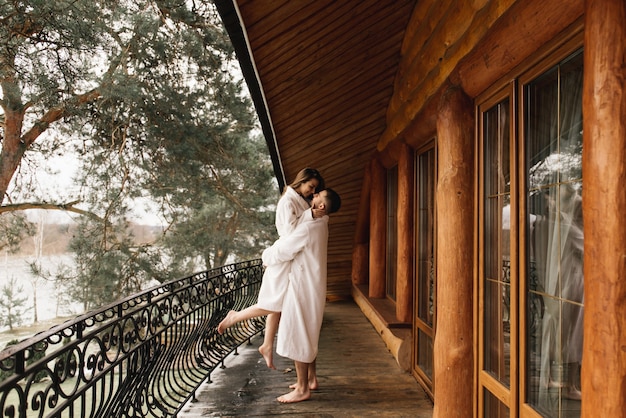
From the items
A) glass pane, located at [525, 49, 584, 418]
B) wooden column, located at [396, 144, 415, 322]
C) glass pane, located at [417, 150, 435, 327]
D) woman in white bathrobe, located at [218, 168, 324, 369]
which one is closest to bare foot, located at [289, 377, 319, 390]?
woman in white bathrobe, located at [218, 168, 324, 369]

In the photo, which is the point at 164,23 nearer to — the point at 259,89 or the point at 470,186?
the point at 259,89

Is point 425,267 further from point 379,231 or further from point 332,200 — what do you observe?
point 379,231

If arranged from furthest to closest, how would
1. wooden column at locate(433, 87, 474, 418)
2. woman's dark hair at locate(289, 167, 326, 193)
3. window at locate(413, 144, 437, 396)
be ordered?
window at locate(413, 144, 437, 396) < woman's dark hair at locate(289, 167, 326, 193) < wooden column at locate(433, 87, 474, 418)

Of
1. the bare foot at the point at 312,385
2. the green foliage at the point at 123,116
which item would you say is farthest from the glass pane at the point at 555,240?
the green foliage at the point at 123,116

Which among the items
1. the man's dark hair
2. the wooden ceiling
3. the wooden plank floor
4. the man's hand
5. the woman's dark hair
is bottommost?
the wooden plank floor

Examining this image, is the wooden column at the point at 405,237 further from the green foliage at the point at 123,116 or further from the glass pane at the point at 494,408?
the green foliage at the point at 123,116

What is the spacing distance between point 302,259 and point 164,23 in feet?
21.3

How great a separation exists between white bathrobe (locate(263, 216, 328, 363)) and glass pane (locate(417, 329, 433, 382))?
1133 mm

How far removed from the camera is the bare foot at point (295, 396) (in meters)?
3.46

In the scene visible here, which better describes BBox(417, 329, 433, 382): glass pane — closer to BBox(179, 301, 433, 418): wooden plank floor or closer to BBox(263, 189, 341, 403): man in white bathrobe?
BBox(179, 301, 433, 418): wooden plank floor

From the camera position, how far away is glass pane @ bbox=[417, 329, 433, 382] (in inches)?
150

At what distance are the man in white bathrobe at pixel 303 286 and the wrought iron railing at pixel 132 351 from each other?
32.3 inches

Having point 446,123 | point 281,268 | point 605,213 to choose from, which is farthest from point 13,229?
point 605,213

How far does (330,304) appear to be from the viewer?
8445 mm
